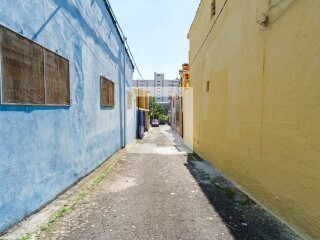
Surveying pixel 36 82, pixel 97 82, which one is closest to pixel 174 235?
pixel 36 82

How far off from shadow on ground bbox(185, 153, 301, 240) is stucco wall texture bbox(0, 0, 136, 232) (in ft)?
11.6

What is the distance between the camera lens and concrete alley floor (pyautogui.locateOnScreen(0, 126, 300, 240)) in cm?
365

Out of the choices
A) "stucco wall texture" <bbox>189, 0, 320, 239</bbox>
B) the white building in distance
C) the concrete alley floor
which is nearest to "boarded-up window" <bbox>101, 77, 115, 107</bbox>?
the concrete alley floor

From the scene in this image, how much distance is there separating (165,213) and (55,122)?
10.2 ft

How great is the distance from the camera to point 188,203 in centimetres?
499

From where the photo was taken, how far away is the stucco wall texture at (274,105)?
11.2ft

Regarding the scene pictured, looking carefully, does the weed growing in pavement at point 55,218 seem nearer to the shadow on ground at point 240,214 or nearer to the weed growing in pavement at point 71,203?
the weed growing in pavement at point 71,203

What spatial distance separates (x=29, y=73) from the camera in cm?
418

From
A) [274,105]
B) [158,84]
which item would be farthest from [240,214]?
[158,84]

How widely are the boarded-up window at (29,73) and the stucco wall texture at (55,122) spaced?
155 mm

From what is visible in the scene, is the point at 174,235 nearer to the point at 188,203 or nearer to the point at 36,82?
the point at 188,203

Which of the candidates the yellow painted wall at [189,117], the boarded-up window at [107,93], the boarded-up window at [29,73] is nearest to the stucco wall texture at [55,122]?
the boarded-up window at [29,73]

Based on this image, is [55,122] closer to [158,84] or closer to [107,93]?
[107,93]

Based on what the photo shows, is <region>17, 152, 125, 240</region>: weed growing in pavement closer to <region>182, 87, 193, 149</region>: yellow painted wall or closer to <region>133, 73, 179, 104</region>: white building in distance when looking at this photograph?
<region>182, 87, 193, 149</region>: yellow painted wall
